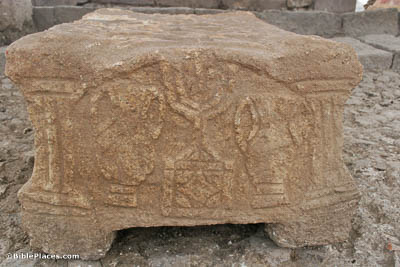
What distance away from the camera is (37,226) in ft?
4.93

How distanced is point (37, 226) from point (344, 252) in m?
1.23

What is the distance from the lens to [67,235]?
151 centimetres

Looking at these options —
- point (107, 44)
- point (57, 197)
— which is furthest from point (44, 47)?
point (57, 197)

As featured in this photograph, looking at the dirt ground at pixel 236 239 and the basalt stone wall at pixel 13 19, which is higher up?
the basalt stone wall at pixel 13 19

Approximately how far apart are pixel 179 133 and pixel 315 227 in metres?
0.68

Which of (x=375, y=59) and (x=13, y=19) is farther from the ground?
(x=13, y=19)

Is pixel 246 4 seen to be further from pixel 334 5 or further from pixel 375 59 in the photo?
pixel 375 59

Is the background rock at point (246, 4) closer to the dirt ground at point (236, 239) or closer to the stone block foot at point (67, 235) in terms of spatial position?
the dirt ground at point (236, 239)

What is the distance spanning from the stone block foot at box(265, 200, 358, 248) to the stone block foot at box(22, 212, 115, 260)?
2.20ft

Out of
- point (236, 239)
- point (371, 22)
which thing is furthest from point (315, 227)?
point (371, 22)

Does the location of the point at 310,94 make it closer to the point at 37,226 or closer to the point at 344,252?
the point at 344,252

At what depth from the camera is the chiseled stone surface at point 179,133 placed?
1352mm

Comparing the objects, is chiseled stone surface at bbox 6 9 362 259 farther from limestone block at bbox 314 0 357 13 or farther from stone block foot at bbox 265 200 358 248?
limestone block at bbox 314 0 357 13

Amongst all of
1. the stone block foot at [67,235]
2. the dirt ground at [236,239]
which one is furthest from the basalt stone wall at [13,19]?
the stone block foot at [67,235]
